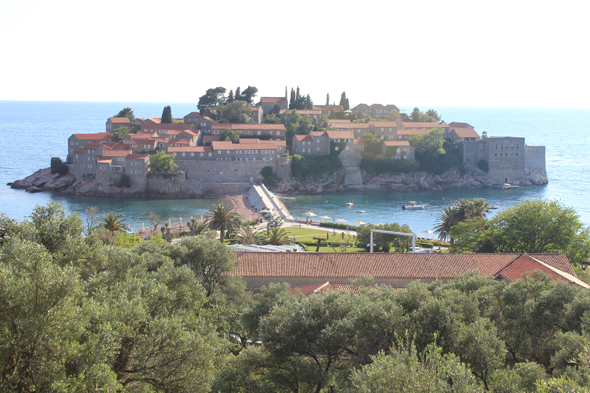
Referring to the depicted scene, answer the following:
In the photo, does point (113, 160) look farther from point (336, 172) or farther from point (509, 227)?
point (509, 227)

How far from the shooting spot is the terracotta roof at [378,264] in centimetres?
2303

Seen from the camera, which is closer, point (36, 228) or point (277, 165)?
point (36, 228)

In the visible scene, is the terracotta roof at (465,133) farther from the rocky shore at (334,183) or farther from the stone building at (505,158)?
the rocky shore at (334,183)

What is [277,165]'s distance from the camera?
78.1 meters

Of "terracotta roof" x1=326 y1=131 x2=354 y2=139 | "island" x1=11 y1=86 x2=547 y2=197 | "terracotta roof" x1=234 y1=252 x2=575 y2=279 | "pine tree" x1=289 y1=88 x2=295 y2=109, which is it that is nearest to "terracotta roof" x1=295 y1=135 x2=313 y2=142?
"island" x1=11 y1=86 x2=547 y2=197

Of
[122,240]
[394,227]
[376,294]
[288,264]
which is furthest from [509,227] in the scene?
[122,240]

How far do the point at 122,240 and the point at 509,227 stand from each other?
24617 millimetres

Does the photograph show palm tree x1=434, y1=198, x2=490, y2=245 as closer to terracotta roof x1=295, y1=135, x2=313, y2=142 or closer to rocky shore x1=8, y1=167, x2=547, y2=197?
rocky shore x1=8, y1=167, x2=547, y2=197

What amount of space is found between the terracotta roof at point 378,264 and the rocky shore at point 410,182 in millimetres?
52297

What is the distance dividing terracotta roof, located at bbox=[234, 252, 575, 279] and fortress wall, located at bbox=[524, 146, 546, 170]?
71.2 meters

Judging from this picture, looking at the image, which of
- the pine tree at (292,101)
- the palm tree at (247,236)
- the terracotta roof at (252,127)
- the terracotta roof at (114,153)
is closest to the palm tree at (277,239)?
the palm tree at (247,236)

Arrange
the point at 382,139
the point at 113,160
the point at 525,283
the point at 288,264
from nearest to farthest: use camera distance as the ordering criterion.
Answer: the point at 525,283 < the point at 288,264 < the point at 113,160 < the point at 382,139

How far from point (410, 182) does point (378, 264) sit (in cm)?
6038

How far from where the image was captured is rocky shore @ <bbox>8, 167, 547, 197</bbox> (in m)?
71.6
